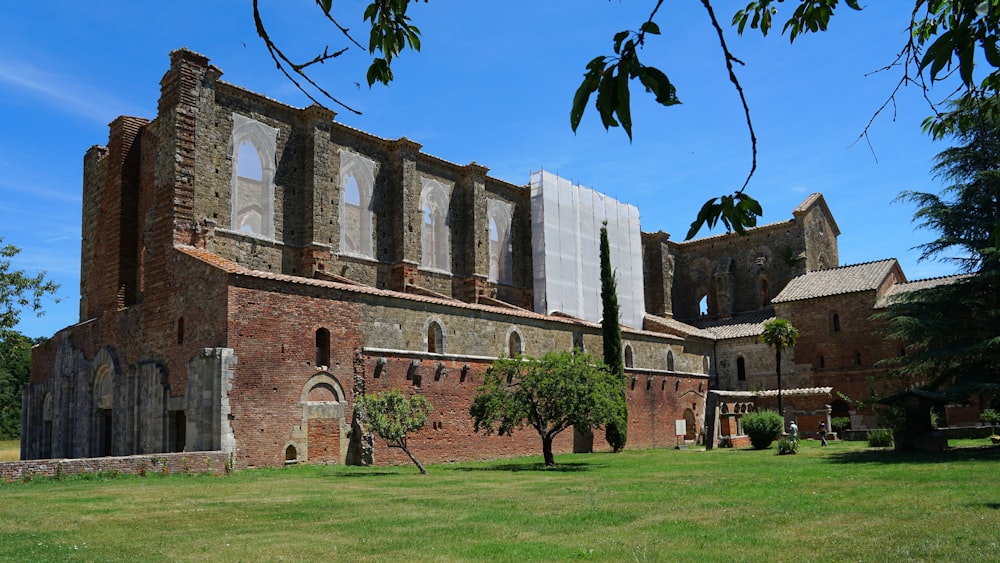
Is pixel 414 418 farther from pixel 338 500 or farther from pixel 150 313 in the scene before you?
pixel 150 313

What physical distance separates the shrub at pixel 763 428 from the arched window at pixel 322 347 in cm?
1621

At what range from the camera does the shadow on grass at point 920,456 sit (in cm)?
1939

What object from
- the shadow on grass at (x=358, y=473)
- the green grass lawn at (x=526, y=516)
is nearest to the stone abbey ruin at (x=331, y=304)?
the shadow on grass at (x=358, y=473)

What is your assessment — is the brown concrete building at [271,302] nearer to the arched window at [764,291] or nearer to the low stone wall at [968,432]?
the low stone wall at [968,432]

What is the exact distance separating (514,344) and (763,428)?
31.8ft

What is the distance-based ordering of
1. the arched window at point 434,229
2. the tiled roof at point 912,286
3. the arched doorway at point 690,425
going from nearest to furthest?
the arched window at point 434,229, the tiled roof at point 912,286, the arched doorway at point 690,425

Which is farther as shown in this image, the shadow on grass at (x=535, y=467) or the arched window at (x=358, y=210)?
the arched window at (x=358, y=210)

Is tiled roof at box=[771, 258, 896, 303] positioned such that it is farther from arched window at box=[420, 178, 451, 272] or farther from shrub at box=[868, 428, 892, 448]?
arched window at box=[420, 178, 451, 272]

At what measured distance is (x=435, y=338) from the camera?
2609cm

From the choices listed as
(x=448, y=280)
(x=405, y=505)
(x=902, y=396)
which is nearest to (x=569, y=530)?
(x=405, y=505)

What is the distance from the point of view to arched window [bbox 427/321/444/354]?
85.3 feet

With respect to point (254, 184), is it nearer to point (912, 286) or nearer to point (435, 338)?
point (435, 338)

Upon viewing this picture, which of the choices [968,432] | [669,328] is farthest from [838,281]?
[968,432]

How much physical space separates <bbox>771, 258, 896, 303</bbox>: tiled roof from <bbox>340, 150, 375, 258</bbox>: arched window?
2102 centimetres
